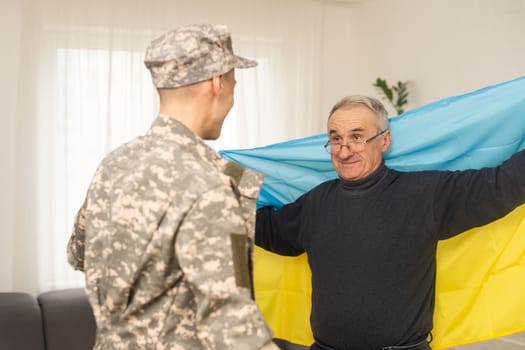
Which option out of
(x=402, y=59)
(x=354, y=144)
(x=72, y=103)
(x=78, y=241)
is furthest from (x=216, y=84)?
(x=402, y=59)

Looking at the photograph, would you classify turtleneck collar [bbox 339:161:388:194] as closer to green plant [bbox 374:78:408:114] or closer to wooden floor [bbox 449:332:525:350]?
wooden floor [bbox 449:332:525:350]

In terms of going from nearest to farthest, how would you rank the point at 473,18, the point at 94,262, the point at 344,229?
the point at 94,262 → the point at 344,229 → the point at 473,18

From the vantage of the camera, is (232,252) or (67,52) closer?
(232,252)

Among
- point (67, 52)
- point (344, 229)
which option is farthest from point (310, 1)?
point (344, 229)

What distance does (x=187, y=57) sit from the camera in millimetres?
1430

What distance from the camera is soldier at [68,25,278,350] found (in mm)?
1281

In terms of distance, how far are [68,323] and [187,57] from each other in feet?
8.08

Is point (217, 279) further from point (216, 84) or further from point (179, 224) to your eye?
point (216, 84)

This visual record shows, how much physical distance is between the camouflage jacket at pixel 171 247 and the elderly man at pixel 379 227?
0.74 meters

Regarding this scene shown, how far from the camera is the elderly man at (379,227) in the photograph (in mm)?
2006

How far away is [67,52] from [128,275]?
2.99 metres

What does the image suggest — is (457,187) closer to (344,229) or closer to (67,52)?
(344,229)

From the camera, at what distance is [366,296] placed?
2.09m

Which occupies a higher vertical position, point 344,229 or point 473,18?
point 473,18
